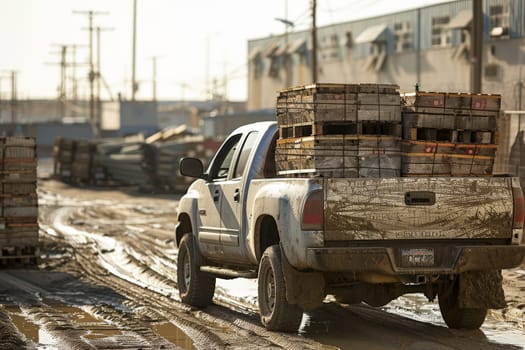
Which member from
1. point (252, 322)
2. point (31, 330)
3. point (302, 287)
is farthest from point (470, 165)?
point (31, 330)

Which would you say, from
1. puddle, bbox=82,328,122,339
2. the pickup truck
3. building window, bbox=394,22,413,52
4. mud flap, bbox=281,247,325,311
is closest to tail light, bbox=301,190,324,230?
the pickup truck

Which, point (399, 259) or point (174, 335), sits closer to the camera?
point (399, 259)

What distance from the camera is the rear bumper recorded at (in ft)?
36.3

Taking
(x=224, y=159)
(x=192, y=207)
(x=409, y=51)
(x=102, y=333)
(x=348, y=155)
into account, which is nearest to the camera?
(x=348, y=155)

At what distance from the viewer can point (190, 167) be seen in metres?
14.1

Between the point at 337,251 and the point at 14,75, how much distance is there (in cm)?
14739

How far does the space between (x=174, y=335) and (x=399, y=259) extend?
2353 millimetres

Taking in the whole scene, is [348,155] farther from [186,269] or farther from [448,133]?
[186,269]

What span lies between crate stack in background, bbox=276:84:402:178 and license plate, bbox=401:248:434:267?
2.65ft

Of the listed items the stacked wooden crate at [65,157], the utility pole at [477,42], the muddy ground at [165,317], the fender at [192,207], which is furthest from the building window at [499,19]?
the fender at [192,207]

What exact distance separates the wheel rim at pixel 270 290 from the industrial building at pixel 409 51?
31.0 m

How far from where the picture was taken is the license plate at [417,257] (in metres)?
11.2

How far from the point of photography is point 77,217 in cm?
3553

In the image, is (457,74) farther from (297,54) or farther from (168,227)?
(168,227)
